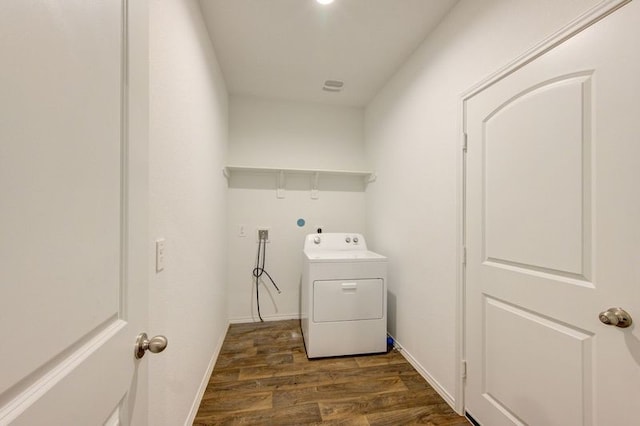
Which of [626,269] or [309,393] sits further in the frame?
[309,393]

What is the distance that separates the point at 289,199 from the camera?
2.92 meters

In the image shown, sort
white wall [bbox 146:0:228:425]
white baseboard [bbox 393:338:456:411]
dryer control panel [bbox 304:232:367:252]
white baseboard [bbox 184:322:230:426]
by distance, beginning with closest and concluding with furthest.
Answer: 1. white wall [bbox 146:0:228:425]
2. white baseboard [bbox 184:322:230:426]
3. white baseboard [bbox 393:338:456:411]
4. dryer control panel [bbox 304:232:367:252]

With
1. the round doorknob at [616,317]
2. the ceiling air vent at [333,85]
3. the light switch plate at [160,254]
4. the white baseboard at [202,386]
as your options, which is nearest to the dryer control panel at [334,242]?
the white baseboard at [202,386]

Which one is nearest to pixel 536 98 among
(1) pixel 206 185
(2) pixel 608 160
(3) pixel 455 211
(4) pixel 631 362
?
(2) pixel 608 160

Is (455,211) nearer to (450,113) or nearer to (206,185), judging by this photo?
(450,113)

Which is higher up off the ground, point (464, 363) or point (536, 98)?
point (536, 98)

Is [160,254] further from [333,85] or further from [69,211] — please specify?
[333,85]

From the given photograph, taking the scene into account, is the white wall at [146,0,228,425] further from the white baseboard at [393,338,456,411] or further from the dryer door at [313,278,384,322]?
the white baseboard at [393,338,456,411]

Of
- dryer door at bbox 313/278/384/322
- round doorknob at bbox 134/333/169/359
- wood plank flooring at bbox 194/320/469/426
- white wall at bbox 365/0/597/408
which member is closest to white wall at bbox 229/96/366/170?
white wall at bbox 365/0/597/408

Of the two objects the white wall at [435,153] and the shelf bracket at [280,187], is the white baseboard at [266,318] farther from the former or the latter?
the shelf bracket at [280,187]

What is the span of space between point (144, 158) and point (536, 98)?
153 cm

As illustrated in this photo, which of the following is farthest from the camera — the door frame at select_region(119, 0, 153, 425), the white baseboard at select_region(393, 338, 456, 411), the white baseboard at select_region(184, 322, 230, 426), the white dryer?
the white dryer

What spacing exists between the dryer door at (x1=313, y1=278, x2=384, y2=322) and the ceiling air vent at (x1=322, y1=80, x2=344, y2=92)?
1890 millimetres

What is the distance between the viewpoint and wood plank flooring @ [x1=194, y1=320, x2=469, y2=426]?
1482mm
